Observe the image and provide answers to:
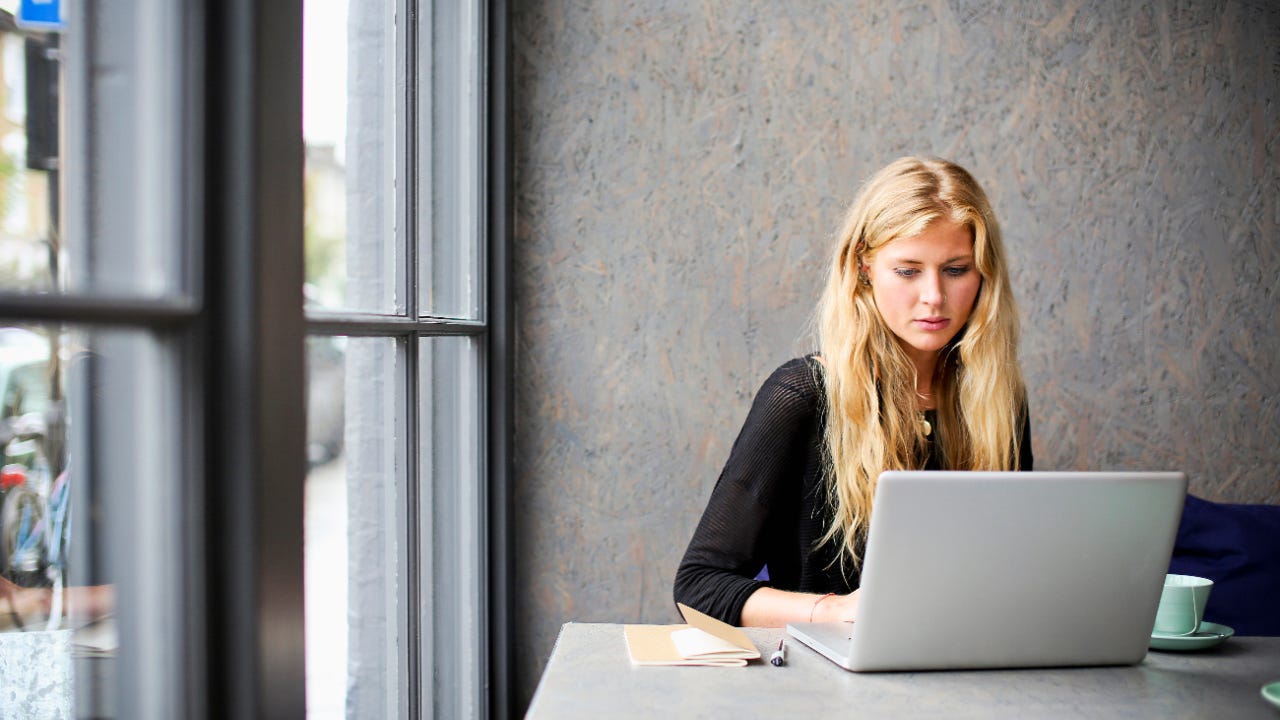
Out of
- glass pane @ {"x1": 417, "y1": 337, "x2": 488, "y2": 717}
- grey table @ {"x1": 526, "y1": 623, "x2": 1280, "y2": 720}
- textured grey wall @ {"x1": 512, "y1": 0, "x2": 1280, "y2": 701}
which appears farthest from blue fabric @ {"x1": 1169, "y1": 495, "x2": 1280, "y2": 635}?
glass pane @ {"x1": 417, "y1": 337, "x2": 488, "y2": 717}

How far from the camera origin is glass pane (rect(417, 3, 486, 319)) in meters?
1.92

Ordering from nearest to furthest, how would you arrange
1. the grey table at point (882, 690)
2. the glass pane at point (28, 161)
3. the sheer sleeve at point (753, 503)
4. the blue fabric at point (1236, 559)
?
the glass pane at point (28, 161)
the grey table at point (882, 690)
the sheer sleeve at point (753, 503)
the blue fabric at point (1236, 559)

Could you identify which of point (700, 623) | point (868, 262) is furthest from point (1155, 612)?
point (868, 262)

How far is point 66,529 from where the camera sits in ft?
2.37

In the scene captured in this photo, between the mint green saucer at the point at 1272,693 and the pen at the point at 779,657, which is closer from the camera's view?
the mint green saucer at the point at 1272,693

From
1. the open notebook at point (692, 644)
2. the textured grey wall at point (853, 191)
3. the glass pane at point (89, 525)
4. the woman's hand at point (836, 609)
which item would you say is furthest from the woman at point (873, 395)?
the glass pane at point (89, 525)

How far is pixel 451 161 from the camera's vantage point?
7.12ft

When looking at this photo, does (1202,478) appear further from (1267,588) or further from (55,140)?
(55,140)

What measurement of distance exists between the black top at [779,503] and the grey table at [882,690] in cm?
41

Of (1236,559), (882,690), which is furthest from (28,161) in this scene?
(1236,559)

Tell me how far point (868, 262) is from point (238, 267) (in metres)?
1.21

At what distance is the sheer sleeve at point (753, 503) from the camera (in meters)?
1.62

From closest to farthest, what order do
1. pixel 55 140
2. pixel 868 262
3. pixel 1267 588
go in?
pixel 55 140 → pixel 868 262 → pixel 1267 588

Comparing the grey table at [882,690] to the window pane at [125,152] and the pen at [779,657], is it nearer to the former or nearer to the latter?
the pen at [779,657]
